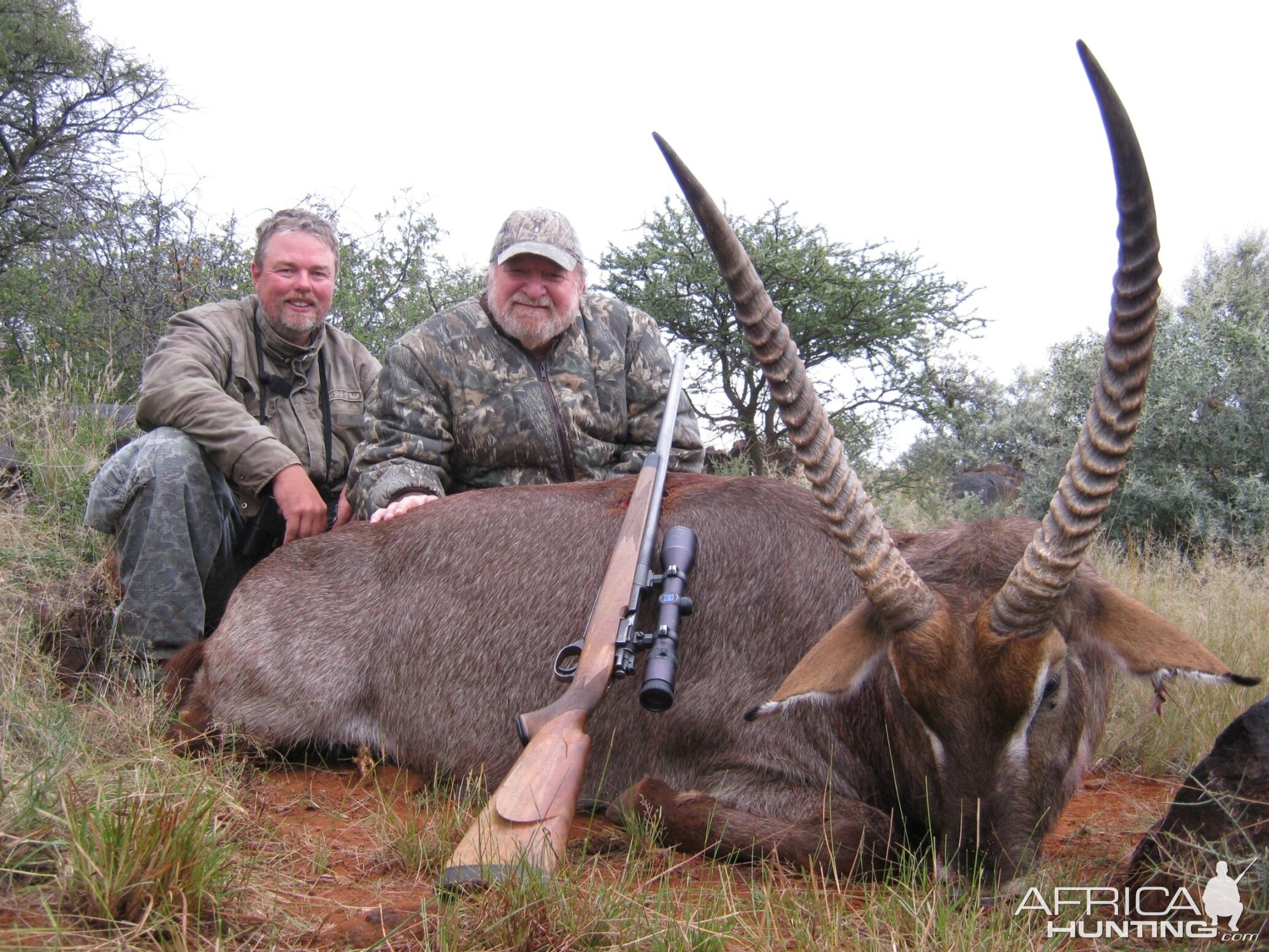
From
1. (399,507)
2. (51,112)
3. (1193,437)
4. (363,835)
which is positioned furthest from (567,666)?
(51,112)

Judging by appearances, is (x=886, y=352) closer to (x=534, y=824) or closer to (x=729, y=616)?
(x=729, y=616)

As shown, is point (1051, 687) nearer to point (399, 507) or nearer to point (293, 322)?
point (399, 507)

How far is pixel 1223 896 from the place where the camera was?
7.67ft

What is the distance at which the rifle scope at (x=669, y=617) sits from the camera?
3143 millimetres

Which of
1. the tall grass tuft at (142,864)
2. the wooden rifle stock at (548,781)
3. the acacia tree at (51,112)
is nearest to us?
the tall grass tuft at (142,864)

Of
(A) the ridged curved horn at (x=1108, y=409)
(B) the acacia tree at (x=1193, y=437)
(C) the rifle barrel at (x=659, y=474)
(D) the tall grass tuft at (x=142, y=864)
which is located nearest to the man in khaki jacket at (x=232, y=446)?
(C) the rifle barrel at (x=659, y=474)

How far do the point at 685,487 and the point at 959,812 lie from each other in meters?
1.78

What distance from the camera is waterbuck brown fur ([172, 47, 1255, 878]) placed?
2.71 metres

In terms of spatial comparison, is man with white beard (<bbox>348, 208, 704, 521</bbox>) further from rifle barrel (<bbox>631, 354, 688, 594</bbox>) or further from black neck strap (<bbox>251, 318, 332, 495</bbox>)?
rifle barrel (<bbox>631, 354, 688, 594</bbox>)

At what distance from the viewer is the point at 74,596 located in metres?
5.26

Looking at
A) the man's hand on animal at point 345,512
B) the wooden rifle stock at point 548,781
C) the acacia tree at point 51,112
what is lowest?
the wooden rifle stock at point 548,781

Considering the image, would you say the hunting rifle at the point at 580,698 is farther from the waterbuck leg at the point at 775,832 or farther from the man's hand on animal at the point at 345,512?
the man's hand on animal at the point at 345,512

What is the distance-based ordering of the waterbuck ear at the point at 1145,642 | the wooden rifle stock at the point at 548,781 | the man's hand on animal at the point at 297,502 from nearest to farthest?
the wooden rifle stock at the point at 548,781
the waterbuck ear at the point at 1145,642
the man's hand on animal at the point at 297,502

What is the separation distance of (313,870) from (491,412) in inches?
109
